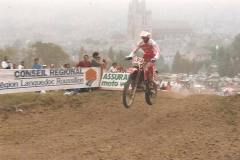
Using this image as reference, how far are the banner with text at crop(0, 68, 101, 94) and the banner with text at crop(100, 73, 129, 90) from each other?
27cm

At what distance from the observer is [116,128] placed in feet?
38.5

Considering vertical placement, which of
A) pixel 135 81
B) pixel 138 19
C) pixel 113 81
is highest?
pixel 138 19

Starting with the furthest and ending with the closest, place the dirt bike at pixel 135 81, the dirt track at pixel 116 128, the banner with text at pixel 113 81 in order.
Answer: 1. the banner with text at pixel 113 81
2. the dirt bike at pixel 135 81
3. the dirt track at pixel 116 128

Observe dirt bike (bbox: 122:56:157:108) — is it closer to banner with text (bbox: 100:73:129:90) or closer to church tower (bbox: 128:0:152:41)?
banner with text (bbox: 100:73:129:90)

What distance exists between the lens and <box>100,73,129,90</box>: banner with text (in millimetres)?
18391

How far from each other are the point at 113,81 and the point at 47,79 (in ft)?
10.4

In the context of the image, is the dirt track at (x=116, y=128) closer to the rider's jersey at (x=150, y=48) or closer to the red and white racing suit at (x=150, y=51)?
the red and white racing suit at (x=150, y=51)

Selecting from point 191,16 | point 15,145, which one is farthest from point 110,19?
point 15,145

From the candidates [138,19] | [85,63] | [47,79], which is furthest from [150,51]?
[138,19]

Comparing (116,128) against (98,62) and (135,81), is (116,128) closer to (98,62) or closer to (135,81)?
(135,81)

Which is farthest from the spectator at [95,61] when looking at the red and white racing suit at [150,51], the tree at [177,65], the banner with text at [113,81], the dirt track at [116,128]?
the tree at [177,65]

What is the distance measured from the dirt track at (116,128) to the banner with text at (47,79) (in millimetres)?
459

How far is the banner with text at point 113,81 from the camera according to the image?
1839cm

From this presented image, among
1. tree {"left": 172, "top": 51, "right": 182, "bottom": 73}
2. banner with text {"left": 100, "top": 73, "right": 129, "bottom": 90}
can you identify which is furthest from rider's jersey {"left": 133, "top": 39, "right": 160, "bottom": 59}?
tree {"left": 172, "top": 51, "right": 182, "bottom": 73}
